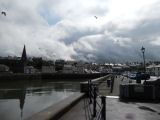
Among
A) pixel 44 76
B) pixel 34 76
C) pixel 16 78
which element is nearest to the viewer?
pixel 16 78

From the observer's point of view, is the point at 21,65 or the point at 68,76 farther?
the point at 21,65

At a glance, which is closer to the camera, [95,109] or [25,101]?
[95,109]

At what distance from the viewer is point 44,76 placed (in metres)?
82.8

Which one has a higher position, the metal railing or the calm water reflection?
the metal railing

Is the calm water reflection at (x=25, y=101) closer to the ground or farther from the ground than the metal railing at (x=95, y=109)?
closer to the ground

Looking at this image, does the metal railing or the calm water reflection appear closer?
the metal railing

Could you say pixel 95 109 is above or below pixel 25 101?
above

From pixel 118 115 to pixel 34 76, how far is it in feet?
242

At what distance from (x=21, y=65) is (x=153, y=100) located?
114 metres

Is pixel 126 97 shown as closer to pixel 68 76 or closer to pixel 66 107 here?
pixel 66 107

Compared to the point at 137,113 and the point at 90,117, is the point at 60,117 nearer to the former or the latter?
the point at 90,117

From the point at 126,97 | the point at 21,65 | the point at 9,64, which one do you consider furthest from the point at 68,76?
the point at 126,97

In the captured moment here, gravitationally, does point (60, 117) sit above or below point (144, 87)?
below

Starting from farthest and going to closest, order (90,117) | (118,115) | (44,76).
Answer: (44,76) < (118,115) < (90,117)
